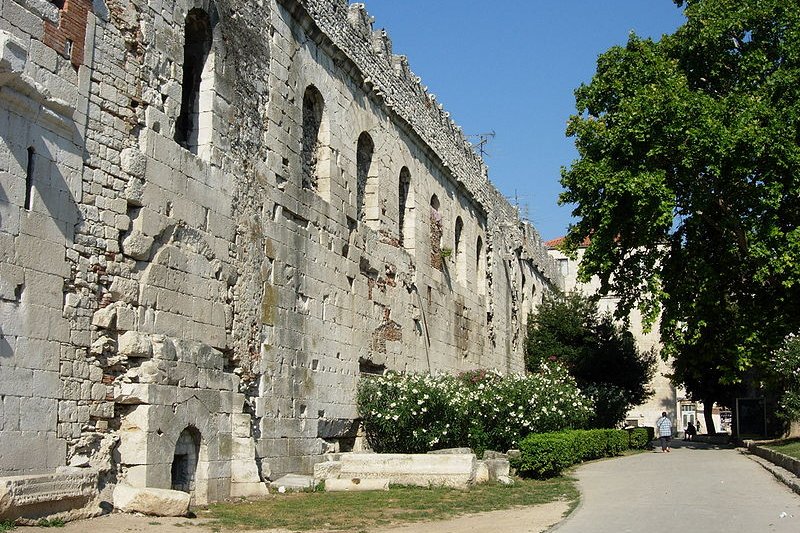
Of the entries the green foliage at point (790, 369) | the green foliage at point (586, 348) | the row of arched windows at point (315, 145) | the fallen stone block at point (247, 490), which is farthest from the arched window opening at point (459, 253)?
the fallen stone block at point (247, 490)

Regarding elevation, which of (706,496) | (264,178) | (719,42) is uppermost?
(719,42)

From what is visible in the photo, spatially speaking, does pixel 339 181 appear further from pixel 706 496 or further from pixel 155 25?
pixel 706 496

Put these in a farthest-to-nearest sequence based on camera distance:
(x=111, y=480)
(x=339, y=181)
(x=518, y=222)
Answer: (x=518, y=222)
(x=339, y=181)
(x=111, y=480)

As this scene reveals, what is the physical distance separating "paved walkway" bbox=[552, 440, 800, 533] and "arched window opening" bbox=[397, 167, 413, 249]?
6.56m

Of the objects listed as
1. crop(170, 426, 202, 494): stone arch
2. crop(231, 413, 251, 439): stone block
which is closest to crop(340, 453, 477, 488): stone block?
crop(231, 413, 251, 439): stone block

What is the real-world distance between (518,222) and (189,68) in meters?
23.0

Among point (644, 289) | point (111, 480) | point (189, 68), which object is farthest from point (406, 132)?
point (111, 480)

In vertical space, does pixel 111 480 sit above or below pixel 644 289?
below

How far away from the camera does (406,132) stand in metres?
20.9

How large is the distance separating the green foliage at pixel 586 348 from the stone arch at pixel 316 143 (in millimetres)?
17277

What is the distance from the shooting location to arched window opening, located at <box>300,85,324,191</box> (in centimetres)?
1598

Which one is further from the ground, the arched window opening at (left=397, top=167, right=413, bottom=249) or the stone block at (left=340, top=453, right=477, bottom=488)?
the arched window opening at (left=397, top=167, right=413, bottom=249)

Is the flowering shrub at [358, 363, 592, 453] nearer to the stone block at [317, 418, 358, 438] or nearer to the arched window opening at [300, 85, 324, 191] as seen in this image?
the stone block at [317, 418, 358, 438]

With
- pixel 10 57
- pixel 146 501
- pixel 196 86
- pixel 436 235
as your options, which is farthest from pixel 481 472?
pixel 436 235
